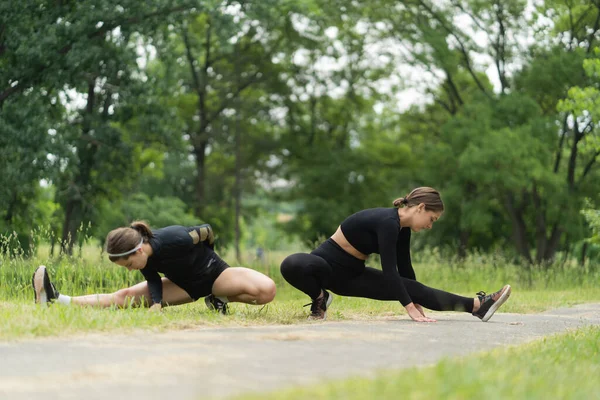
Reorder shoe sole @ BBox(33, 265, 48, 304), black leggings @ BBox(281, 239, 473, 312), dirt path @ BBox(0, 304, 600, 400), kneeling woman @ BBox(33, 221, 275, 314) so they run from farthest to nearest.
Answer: black leggings @ BBox(281, 239, 473, 312)
shoe sole @ BBox(33, 265, 48, 304)
kneeling woman @ BBox(33, 221, 275, 314)
dirt path @ BBox(0, 304, 600, 400)

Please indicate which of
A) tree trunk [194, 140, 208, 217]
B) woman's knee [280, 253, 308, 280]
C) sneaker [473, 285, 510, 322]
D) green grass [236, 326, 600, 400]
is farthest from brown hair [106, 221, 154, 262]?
tree trunk [194, 140, 208, 217]

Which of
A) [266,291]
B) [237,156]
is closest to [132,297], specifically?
A: [266,291]

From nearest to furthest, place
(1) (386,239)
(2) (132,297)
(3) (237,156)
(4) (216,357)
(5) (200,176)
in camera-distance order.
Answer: (4) (216,357) → (1) (386,239) → (2) (132,297) → (5) (200,176) → (3) (237,156)

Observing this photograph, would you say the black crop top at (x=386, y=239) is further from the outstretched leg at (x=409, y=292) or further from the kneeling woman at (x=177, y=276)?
the kneeling woman at (x=177, y=276)

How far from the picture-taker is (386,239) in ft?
23.2

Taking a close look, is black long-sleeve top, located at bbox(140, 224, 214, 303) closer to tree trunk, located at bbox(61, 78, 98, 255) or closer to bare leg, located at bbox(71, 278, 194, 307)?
bare leg, located at bbox(71, 278, 194, 307)

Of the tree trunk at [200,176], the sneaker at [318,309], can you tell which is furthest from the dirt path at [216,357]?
the tree trunk at [200,176]

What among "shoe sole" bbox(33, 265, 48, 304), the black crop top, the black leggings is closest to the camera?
the black crop top

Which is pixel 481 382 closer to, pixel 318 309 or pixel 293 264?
pixel 293 264

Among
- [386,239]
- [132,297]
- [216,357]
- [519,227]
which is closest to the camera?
[216,357]

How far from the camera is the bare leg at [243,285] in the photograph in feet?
24.3

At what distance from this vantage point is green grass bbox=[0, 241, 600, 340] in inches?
231

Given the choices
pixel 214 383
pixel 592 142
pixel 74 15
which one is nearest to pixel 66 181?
pixel 74 15

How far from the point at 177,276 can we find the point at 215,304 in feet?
1.39
